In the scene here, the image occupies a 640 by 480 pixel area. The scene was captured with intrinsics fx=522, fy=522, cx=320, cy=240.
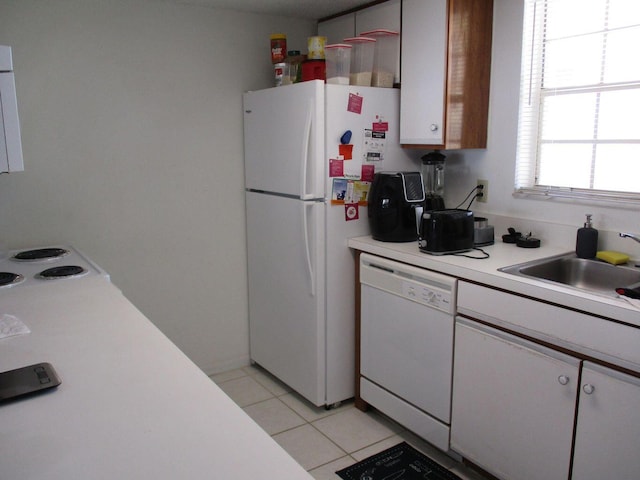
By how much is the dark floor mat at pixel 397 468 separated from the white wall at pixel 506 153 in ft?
3.90

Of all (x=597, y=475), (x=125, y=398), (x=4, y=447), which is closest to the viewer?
(x=4, y=447)

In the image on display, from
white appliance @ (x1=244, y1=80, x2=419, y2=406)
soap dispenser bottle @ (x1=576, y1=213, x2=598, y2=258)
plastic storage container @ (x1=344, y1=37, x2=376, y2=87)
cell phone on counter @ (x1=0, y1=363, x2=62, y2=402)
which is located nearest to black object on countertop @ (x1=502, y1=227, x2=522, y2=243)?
soap dispenser bottle @ (x1=576, y1=213, x2=598, y2=258)

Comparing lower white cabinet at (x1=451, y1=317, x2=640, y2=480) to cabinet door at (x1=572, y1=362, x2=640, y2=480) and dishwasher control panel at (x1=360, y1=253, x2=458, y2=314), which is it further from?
dishwasher control panel at (x1=360, y1=253, x2=458, y2=314)

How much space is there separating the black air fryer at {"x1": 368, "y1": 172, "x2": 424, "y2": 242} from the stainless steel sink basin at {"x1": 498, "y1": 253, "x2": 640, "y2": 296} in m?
0.63

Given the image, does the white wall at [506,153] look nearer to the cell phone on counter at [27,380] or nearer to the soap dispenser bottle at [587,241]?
the soap dispenser bottle at [587,241]

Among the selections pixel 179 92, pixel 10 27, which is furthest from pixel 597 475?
pixel 10 27

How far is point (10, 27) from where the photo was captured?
8.14 ft

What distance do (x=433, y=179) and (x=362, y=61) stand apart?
2.45 ft

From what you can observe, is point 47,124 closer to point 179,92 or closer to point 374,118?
point 179,92

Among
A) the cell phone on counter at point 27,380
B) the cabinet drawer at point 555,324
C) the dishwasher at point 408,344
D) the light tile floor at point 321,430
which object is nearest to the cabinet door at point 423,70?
the dishwasher at point 408,344

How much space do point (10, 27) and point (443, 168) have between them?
7.49 ft

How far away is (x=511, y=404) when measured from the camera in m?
2.01

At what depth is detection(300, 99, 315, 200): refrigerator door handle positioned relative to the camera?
2584 mm

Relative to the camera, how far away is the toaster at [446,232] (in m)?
2.31
